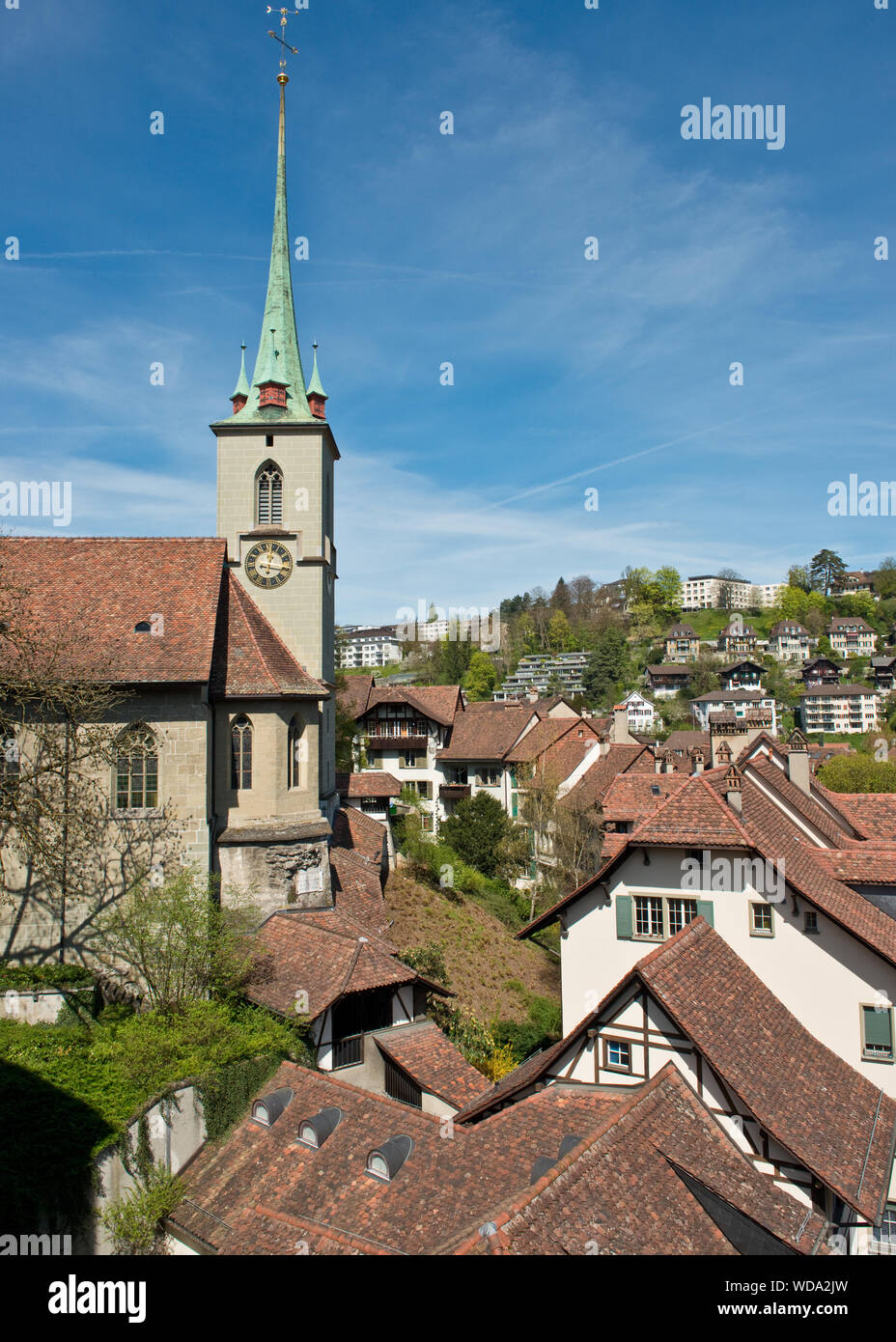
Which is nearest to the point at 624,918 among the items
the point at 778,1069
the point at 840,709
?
the point at 778,1069

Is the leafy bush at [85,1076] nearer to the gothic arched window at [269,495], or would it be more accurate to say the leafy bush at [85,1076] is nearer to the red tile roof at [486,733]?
the gothic arched window at [269,495]

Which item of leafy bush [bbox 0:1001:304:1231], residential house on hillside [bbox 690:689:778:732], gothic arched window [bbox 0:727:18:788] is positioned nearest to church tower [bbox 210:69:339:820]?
gothic arched window [bbox 0:727:18:788]

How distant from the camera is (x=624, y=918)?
2000cm

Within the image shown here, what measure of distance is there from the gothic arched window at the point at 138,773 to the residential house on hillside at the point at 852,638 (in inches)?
5774

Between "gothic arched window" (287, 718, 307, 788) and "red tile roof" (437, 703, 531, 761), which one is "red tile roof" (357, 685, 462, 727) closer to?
"red tile roof" (437, 703, 531, 761)

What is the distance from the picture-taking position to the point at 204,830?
77.0 feet

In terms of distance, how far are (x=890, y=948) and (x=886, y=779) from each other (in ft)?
132

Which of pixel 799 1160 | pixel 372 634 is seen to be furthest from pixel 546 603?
pixel 799 1160

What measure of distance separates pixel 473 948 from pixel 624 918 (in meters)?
16.9

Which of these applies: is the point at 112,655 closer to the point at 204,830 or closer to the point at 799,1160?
the point at 204,830

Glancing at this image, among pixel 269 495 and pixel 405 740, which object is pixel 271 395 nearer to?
pixel 269 495

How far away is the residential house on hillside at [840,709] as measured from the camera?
381 ft

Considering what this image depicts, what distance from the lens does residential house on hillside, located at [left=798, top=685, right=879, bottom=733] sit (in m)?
116
